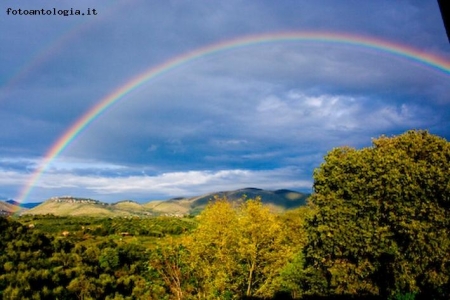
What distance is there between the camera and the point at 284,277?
121 feet

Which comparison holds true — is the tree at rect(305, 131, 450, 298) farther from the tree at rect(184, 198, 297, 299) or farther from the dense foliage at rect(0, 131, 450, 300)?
the tree at rect(184, 198, 297, 299)

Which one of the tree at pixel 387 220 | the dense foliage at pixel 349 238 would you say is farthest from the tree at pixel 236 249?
the tree at pixel 387 220

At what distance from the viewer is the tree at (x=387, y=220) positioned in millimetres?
26766

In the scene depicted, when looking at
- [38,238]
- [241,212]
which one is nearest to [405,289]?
[241,212]

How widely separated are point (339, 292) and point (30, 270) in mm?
40300

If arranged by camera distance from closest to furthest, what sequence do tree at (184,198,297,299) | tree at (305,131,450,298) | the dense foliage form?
1. tree at (305,131,450,298)
2. the dense foliage
3. tree at (184,198,297,299)

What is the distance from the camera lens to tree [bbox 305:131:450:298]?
26.8 meters

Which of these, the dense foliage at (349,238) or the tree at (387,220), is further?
the dense foliage at (349,238)

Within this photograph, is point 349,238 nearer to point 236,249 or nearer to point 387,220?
point 387,220

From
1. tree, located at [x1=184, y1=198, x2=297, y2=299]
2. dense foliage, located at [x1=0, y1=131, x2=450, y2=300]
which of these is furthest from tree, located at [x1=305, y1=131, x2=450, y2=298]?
tree, located at [x1=184, y1=198, x2=297, y2=299]

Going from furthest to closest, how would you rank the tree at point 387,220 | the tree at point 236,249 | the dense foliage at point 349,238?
the tree at point 236,249 < the dense foliage at point 349,238 < the tree at point 387,220

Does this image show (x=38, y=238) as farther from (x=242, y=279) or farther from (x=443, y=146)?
(x=443, y=146)

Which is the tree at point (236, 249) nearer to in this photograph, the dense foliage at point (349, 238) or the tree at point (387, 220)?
the dense foliage at point (349, 238)

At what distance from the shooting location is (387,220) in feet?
92.5
